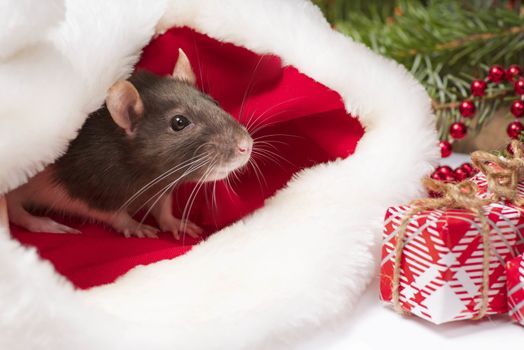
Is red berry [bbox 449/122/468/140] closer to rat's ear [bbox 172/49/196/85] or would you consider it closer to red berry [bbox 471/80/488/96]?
red berry [bbox 471/80/488/96]

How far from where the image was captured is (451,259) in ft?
1.92

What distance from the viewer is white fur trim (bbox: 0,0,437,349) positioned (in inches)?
20.8

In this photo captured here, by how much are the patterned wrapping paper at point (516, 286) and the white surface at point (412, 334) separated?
0.02 m

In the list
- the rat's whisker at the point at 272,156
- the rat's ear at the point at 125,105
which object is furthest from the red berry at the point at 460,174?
the rat's ear at the point at 125,105

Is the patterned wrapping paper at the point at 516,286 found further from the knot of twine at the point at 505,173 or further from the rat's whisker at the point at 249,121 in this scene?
the rat's whisker at the point at 249,121

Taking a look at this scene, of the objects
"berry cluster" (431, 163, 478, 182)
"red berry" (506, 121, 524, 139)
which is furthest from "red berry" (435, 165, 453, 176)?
"red berry" (506, 121, 524, 139)

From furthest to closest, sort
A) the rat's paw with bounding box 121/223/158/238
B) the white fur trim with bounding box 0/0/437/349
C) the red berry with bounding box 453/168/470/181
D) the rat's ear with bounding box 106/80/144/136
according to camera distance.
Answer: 1. the red berry with bounding box 453/168/470/181
2. the rat's paw with bounding box 121/223/158/238
3. the rat's ear with bounding box 106/80/144/136
4. the white fur trim with bounding box 0/0/437/349

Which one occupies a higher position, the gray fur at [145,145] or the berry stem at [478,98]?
the gray fur at [145,145]

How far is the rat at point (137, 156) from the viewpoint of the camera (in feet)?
2.63

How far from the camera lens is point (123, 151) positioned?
32.4 inches

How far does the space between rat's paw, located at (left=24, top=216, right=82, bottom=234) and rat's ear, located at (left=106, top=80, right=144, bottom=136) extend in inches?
6.1

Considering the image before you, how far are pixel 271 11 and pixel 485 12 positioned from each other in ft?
1.65

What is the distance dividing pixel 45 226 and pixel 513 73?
29.6 inches

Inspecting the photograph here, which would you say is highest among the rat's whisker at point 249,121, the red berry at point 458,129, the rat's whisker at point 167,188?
the rat's whisker at point 249,121
